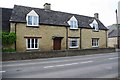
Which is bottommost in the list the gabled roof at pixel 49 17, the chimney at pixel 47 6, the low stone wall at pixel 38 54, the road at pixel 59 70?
the road at pixel 59 70

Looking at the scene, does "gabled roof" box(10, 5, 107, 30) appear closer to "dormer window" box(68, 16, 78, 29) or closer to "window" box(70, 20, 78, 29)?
"dormer window" box(68, 16, 78, 29)

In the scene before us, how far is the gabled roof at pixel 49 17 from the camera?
25.8m

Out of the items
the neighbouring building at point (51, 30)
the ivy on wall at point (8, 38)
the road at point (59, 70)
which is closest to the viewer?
the road at point (59, 70)

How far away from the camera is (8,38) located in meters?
23.4

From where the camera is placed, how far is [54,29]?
94.6 feet

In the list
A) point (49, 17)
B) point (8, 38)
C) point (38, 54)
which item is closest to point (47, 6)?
point (49, 17)

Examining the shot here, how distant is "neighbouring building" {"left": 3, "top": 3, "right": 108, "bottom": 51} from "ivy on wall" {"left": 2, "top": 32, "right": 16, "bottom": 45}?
2.87 ft

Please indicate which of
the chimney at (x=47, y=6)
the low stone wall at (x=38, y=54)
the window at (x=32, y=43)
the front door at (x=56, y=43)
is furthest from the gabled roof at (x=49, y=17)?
the low stone wall at (x=38, y=54)

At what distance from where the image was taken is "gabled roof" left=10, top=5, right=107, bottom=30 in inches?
1017

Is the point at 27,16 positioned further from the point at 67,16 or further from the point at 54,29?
the point at 67,16

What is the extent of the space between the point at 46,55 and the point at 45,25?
6.55 m

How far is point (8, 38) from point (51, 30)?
758 centimetres

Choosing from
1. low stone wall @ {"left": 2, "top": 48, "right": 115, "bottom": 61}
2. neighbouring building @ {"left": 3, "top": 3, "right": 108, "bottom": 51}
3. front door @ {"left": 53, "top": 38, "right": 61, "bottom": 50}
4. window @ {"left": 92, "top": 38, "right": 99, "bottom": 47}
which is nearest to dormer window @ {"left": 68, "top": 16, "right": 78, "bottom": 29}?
neighbouring building @ {"left": 3, "top": 3, "right": 108, "bottom": 51}

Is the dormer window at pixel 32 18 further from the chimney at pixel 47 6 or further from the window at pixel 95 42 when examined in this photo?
the window at pixel 95 42
